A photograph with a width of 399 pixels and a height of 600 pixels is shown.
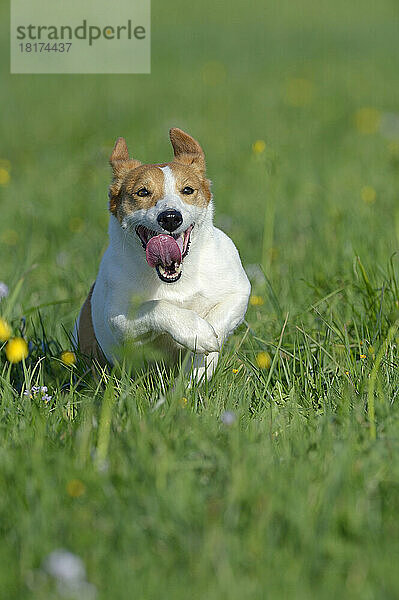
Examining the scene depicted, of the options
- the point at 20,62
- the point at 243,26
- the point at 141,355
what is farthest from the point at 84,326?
the point at 243,26

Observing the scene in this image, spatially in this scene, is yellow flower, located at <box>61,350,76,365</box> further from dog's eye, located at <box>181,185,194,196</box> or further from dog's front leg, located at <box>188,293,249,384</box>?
dog's eye, located at <box>181,185,194,196</box>

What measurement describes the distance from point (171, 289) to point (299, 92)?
26.0 ft

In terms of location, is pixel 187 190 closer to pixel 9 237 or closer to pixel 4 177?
pixel 9 237

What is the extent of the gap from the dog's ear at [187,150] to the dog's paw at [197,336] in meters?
0.85

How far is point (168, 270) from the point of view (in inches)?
132

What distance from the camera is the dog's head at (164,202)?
3350mm

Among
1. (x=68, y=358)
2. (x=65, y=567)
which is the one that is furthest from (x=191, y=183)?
(x=65, y=567)

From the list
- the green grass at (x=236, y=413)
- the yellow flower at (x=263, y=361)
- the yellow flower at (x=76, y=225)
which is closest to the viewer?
the green grass at (x=236, y=413)

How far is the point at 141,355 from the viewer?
3623mm

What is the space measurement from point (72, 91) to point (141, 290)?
8.68m

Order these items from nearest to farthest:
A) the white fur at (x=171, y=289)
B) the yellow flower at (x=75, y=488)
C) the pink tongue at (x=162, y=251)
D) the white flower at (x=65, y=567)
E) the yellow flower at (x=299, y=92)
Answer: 1. the white flower at (x=65, y=567)
2. the yellow flower at (x=75, y=488)
3. the pink tongue at (x=162, y=251)
4. the white fur at (x=171, y=289)
5. the yellow flower at (x=299, y=92)

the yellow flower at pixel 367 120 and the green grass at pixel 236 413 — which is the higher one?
the yellow flower at pixel 367 120

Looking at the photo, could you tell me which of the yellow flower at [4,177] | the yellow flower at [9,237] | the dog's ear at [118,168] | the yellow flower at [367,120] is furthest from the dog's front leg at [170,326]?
the yellow flower at [367,120]

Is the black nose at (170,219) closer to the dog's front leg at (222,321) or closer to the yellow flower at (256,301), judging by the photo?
the dog's front leg at (222,321)
